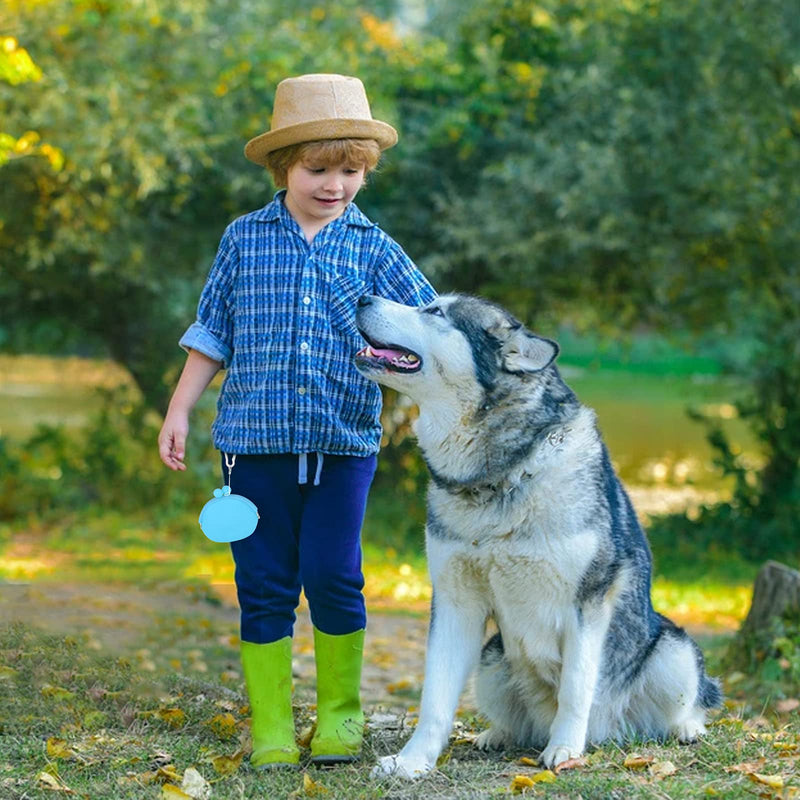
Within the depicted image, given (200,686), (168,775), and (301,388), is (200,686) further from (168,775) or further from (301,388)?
(301,388)

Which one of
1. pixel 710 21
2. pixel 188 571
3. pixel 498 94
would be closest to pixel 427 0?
pixel 498 94

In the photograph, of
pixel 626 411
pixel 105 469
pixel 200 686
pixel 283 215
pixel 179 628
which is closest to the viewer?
pixel 283 215

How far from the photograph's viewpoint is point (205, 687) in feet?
17.9

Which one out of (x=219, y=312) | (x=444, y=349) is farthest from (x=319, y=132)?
(x=444, y=349)

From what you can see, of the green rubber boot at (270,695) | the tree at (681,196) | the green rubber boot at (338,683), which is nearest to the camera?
the green rubber boot at (270,695)

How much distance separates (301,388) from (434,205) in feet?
25.8

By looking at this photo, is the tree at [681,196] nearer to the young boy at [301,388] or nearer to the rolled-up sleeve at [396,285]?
the rolled-up sleeve at [396,285]

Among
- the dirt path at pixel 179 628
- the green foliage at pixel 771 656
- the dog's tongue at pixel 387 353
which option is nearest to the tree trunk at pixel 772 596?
the green foliage at pixel 771 656

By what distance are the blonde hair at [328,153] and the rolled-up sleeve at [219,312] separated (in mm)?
309

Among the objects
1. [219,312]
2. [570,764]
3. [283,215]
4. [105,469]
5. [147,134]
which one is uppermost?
[147,134]

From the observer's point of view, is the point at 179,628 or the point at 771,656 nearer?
the point at 771,656

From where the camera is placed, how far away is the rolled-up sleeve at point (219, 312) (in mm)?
4383

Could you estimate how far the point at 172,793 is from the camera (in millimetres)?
3863

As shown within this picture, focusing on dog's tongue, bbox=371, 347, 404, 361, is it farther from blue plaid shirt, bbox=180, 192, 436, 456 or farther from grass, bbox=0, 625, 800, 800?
grass, bbox=0, 625, 800, 800
